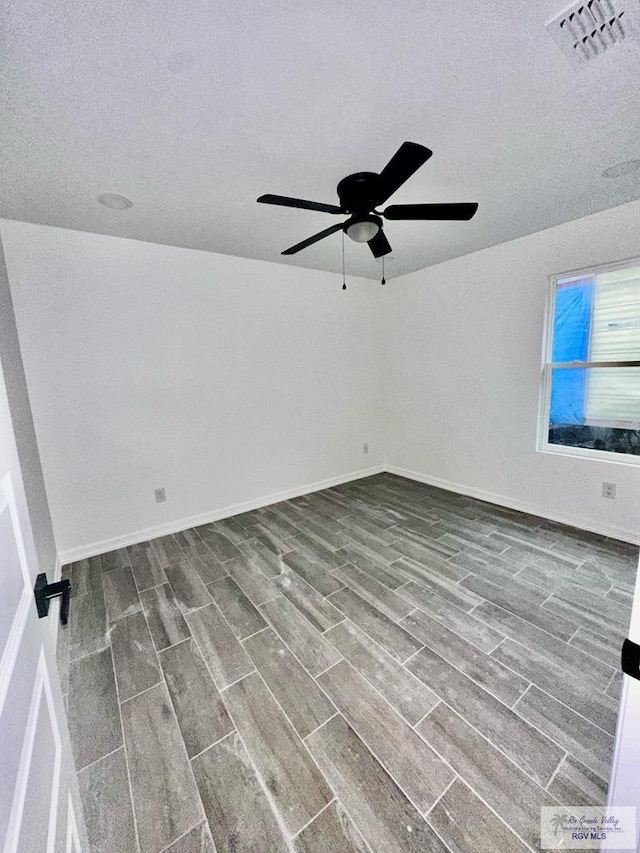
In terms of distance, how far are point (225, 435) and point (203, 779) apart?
248cm

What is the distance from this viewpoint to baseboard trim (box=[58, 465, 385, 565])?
106 inches

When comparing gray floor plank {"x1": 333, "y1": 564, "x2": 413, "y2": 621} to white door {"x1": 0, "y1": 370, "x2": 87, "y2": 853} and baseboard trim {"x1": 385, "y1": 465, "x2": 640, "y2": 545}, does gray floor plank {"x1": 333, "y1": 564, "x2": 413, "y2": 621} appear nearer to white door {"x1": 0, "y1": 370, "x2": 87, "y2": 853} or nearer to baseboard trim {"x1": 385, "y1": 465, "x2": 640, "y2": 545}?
white door {"x1": 0, "y1": 370, "x2": 87, "y2": 853}

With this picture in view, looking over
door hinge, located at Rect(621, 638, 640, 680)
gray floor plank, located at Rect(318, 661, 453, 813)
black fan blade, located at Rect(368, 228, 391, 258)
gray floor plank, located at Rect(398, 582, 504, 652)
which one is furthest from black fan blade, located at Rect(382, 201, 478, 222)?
gray floor plank, located at Rect(318, 661, 453, 813)

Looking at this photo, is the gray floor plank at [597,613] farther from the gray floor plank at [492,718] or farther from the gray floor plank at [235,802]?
the gray floor plank at [235,802]

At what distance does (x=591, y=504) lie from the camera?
9.38 feet

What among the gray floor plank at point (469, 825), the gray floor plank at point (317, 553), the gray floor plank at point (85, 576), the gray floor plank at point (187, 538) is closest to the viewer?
the gray floor plank at point (469, 825)

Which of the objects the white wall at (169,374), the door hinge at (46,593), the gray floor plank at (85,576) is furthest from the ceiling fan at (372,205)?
the gray floor plank at (85,576)

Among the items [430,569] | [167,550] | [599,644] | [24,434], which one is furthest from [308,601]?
[24,434]

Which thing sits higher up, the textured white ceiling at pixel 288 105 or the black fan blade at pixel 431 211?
the textured white ceiling at pixel 288 105

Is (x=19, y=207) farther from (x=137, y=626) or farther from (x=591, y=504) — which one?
(x=591, y=504)

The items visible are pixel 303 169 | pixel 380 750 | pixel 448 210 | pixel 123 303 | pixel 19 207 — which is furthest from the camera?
pixel 123 303

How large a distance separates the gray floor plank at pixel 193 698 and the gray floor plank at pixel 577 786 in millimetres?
1203

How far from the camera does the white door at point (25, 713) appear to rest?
54 cm

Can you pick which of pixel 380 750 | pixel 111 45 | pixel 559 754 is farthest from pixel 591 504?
pixel 111 45
